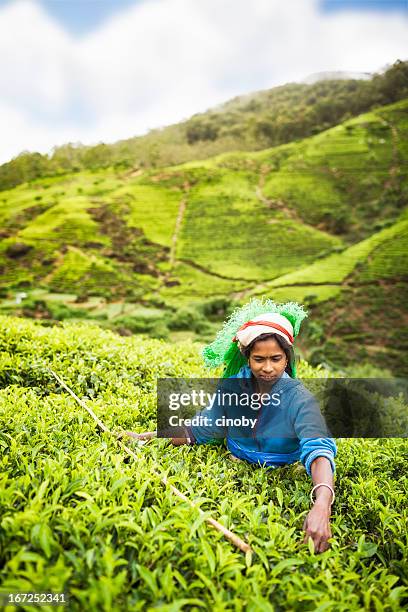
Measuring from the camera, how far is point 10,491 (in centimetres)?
134

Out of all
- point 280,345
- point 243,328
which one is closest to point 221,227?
point 243,328

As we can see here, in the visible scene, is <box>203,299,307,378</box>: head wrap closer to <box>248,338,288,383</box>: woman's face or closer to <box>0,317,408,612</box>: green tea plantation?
<box>248,338,288,383</box>: woman's face

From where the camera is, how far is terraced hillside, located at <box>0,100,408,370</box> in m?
19.8

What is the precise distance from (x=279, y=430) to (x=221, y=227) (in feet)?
82.2

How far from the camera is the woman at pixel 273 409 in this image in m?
1.79

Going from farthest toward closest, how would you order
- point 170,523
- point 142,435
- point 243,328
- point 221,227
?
point 221,227, point 142,435, point 243,328, point 170,523

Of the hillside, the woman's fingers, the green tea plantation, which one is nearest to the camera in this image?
the green tea plantation

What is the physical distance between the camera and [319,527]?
1573 millimetres

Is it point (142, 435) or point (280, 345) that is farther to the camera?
point (142, 435)

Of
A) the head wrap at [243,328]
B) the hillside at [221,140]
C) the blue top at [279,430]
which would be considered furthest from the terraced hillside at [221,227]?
the blue top at [279,430]

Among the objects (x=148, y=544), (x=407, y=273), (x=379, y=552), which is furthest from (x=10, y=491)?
(x=407, y=273)

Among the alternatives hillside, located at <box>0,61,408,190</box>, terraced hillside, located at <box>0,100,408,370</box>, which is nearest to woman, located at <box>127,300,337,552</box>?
terraced hillside, located at <box>0,100,408,370</box>

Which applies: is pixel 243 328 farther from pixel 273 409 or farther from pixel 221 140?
pixel 221 140

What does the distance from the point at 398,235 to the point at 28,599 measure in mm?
24323
